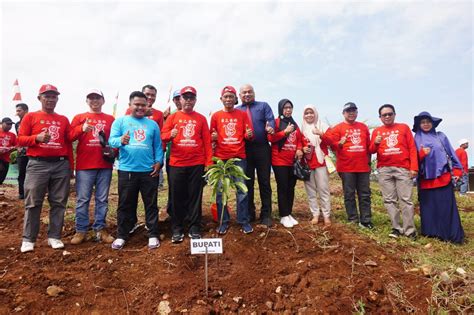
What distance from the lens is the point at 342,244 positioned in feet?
13.6

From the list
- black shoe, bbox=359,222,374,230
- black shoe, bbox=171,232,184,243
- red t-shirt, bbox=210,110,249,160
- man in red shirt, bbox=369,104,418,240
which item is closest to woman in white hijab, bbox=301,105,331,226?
black shoe, bbox=359,222,374,230

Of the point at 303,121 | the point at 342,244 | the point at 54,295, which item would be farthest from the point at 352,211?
the point at 54,295

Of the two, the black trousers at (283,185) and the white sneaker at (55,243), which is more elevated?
the black trousers at (283,185)

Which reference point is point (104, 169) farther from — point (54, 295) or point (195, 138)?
point (54, 295)

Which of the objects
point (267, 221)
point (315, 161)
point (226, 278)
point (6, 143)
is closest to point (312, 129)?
point (315, 161)

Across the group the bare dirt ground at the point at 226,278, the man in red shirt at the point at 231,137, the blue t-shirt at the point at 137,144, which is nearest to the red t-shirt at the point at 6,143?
the bare dirt ground at the point at 226,278

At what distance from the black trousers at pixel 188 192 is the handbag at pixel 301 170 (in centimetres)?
153

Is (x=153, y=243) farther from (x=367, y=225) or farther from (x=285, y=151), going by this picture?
(x=367, y=225)

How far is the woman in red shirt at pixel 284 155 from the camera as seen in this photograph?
194 inches

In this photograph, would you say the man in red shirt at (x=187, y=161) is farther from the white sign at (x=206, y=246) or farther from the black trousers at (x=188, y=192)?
the white sign at (x=206, y=246)

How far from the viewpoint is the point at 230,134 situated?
454cm

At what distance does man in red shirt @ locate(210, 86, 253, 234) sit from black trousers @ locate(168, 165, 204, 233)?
1.26 feet

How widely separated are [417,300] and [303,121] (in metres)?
3.16

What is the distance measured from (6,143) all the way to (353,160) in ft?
25.9
